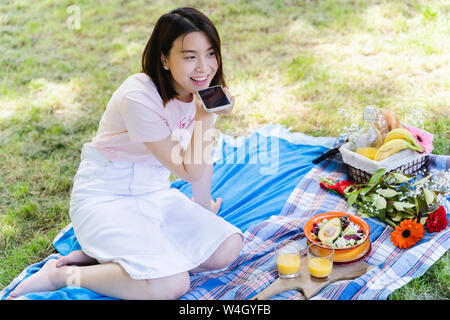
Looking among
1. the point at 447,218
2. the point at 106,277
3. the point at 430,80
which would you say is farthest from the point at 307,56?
the point at 106,277

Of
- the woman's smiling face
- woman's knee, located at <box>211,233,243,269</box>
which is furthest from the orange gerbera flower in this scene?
the woman's smiling face

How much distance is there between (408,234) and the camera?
7.25 ft

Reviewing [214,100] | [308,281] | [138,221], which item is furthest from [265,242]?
[214,100]

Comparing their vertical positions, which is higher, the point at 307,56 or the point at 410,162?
the point at 307,56

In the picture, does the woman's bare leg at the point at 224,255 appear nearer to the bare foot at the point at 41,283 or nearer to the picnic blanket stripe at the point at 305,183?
the picnic blanket stripe at the point at 305,183

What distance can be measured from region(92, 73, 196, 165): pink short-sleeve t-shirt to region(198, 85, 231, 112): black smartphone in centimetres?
18

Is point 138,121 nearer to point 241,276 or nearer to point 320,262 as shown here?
point 241,276

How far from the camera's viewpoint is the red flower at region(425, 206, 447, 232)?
7.38 feet

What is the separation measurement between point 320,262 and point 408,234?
0.51 meters

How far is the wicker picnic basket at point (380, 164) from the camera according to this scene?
2.53m

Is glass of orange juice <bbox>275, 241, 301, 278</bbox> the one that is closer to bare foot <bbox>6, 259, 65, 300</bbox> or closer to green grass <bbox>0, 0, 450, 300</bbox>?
green grass <bbox>0, 0, 450, 300</bbox>
